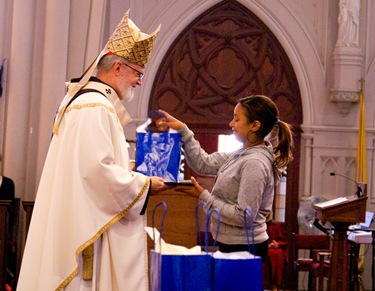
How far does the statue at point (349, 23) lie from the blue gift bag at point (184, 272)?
865 cm

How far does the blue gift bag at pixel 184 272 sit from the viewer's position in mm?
2990

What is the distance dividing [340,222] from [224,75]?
185 inches

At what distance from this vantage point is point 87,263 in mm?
4215

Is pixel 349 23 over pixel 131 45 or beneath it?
over

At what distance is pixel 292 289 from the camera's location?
11.4 m

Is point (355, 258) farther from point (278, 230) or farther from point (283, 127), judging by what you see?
point (283, 127)

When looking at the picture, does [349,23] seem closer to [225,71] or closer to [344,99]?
[344,99]

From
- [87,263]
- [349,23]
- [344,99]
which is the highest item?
[349,23]

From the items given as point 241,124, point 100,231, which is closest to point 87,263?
point 100,231

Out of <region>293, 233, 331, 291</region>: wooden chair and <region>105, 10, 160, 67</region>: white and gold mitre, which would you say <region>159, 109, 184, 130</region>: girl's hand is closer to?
<region>105, 10, 160, 67</region>: white and gold mitre

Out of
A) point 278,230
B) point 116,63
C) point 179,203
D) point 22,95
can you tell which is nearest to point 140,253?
point 116,63

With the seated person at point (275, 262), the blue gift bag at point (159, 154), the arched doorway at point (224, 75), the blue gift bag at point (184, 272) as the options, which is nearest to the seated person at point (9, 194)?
the seated person at point (275, 262)

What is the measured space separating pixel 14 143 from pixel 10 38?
139 centimetres

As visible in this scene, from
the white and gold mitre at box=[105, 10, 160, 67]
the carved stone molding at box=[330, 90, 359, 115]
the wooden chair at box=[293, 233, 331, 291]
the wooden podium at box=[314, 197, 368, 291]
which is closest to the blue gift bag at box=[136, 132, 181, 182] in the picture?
the white and gold mitre at box=[105, 10, 160, 67]
